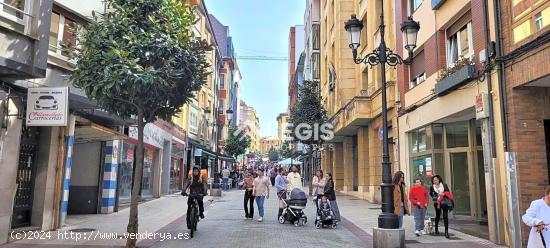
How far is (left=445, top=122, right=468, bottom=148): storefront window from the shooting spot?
13.6 meters

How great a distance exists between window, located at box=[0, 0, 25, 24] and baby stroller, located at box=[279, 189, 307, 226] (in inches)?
322

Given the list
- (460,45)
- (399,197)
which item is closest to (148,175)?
(399,197)

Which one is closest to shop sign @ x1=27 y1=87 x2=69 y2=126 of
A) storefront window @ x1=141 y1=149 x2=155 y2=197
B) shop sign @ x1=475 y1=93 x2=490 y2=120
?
shop sign @ x1=475 y1=93 x2=490 y2=120

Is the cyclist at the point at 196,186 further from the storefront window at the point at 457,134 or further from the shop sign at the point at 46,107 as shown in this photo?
the storefront window at the point at 457,134

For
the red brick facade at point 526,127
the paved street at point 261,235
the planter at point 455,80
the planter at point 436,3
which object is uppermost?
the planter at point 436,3

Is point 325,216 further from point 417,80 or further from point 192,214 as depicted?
point 417,80

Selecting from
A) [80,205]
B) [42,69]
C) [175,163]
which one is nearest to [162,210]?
[80,205]

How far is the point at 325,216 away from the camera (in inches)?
495

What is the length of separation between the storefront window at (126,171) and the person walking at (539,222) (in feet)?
48.5

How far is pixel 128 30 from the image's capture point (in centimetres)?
895

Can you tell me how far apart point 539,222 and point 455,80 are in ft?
22.6

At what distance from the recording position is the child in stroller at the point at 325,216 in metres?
12.6

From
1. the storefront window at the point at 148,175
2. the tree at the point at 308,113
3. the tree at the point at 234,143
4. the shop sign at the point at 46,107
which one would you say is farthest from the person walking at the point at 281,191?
the tree at the point at 234,143

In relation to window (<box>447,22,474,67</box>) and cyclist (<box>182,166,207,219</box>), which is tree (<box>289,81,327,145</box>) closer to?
window (<box>447,22,474,67</box>)
